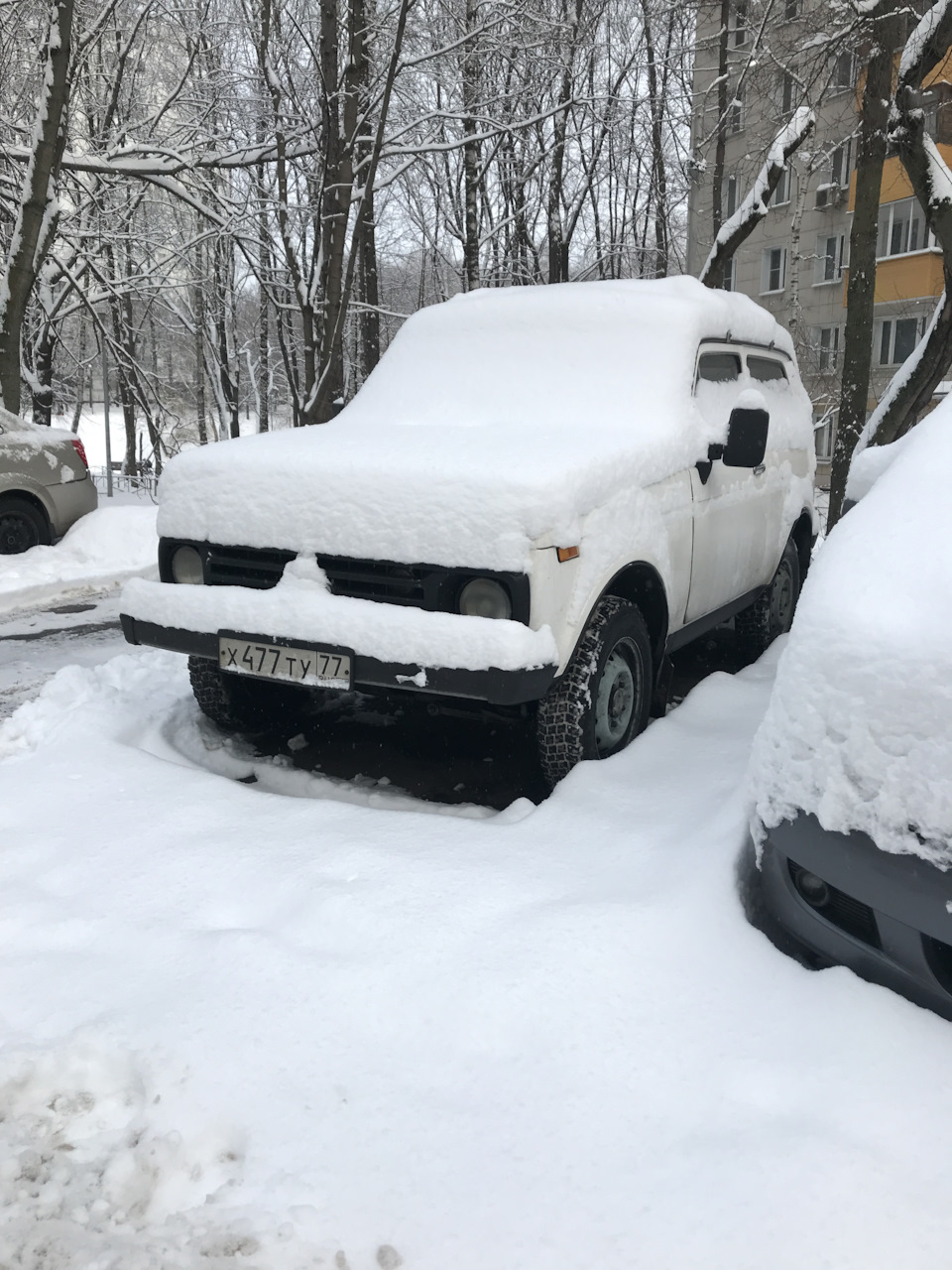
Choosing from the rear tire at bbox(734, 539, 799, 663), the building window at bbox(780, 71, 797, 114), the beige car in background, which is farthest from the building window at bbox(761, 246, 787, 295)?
the rear tire at bbox(734, 539, 799, 663)

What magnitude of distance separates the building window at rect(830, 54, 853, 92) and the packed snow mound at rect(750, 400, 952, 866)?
9223mm

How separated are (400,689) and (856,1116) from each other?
1.85 metres

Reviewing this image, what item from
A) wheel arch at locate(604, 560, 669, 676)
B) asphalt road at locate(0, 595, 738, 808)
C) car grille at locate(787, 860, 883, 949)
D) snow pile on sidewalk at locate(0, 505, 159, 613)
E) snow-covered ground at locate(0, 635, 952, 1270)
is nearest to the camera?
snow-covered ground at locate(0, 635, 952, 1270)

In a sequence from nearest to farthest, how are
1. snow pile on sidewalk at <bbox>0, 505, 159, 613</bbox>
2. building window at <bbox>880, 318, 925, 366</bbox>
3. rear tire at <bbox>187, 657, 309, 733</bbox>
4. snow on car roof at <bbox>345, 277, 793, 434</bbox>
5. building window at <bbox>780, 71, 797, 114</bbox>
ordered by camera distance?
rear tire at <bbox>187, 657, 309, 733</bbox> → snow on car roof at <bbox>345, 277, 793, 434</bbox> → snow pile on sidewalk at <bbox>0, 505, 159, 613</bbox> → building window at <bbox>780, 71, 797, 114</bbox> → building window at <bbox>880, 318, 925, 366</bbox>

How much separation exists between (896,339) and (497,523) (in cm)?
2637

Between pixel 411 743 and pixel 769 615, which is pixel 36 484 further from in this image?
pixel 769 615

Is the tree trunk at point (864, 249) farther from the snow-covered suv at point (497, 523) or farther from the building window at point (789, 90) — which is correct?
the snow-covered suv at point (497, 523)

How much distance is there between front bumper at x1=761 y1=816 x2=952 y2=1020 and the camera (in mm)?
1905

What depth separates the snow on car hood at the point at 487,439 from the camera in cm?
314

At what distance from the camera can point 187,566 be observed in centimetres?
379

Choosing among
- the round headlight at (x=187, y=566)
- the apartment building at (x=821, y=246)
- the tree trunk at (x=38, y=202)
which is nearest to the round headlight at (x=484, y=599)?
the round headlight at (x=187, y=566)

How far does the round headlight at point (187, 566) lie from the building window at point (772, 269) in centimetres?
2909

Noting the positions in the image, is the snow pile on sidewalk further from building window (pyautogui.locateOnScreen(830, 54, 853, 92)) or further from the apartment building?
the apartment building

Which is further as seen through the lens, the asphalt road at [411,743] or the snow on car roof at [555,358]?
the snow on car roof at [555,358]
